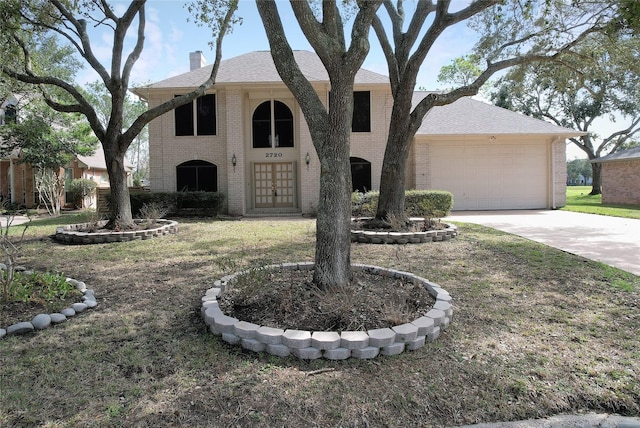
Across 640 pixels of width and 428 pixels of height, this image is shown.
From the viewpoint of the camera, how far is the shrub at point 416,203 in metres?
12.9

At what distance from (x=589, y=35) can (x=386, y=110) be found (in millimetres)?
6787

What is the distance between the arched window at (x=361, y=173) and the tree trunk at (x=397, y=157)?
619 cm

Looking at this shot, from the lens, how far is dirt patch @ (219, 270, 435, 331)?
3.40m

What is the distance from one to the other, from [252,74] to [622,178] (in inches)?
700

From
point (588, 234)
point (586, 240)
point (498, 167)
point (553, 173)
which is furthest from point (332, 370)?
point (553, 173)

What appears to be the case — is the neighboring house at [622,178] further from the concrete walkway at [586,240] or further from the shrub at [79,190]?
the shrub at [79,190]

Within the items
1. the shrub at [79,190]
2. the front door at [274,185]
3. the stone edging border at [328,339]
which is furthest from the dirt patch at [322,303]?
the shrub at [79,190]

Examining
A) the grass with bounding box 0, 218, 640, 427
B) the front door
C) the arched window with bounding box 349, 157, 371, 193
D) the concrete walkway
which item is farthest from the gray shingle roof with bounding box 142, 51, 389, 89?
the grass with bounding box 0, 218, 640, 427

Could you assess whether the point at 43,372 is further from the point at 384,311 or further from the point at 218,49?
the point at 218,49

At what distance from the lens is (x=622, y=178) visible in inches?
752

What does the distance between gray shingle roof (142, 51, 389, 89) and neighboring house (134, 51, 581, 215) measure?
4 cm

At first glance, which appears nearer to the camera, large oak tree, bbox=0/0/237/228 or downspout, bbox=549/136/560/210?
large oak tree, bbox=0/0/237/228

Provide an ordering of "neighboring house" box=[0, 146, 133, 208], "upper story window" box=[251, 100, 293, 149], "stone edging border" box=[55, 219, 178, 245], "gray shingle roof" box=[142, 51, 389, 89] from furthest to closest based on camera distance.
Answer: "neighboring house" box=[0, 146, 133, 208], "upper story window" box=[251, 100, 293, 149], "gray shingle roof" box=[142, 51, 389, 89], "stone edging border" box=[55, 219, 178, 245]

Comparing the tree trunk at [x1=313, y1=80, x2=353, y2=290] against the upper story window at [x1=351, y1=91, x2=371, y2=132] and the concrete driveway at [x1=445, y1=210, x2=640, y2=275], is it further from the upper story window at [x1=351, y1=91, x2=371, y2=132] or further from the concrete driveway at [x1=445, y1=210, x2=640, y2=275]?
the upper story window at [x1=351, y1=91, x2=371, y2=132]
